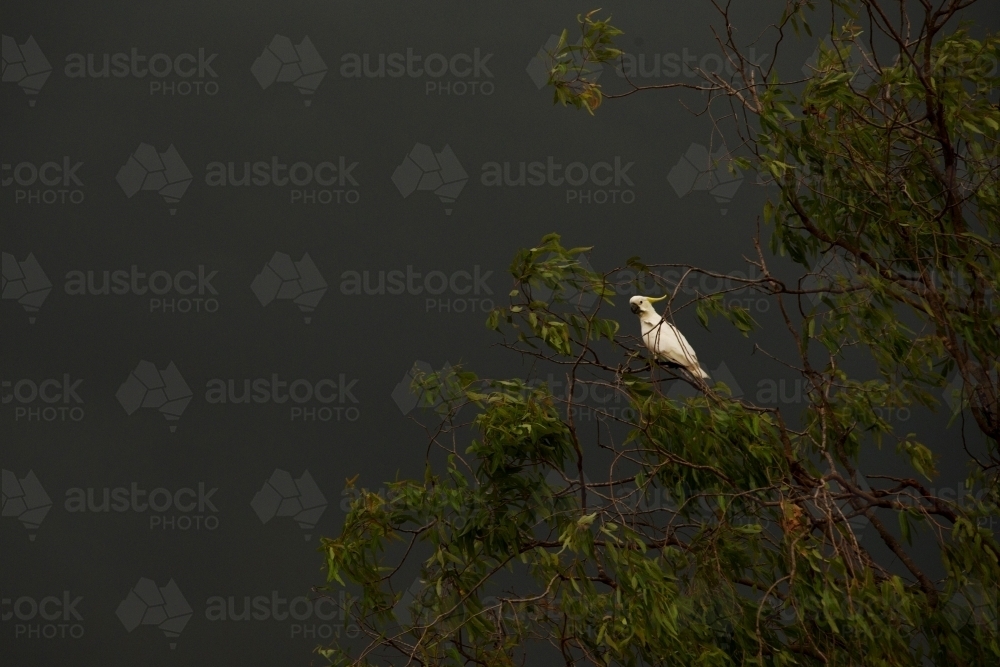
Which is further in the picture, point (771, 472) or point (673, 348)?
point (673, 348)

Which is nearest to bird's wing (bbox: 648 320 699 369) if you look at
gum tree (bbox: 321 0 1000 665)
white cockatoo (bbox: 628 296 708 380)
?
white cockatoo (bbox: 628 296 708 380)

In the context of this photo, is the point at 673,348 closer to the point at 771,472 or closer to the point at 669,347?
the point at 669,347

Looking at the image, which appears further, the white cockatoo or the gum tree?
the white cockatoo

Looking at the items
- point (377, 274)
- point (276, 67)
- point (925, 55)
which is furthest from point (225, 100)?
point (925, 55)

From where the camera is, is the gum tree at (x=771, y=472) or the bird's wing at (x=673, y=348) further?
the bird's wing at (x=673, y=348)

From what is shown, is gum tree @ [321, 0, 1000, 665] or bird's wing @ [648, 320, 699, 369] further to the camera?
bird's wing @ [648, 320, 699, 369]

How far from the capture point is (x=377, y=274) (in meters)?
4.14

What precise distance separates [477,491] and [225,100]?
99.3 inches

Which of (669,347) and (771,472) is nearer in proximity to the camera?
(771,472)

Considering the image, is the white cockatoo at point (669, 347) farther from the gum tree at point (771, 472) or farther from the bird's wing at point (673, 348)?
the gum tree at point (771, 472)

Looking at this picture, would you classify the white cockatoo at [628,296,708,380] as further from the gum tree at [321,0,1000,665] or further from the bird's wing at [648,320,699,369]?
the gum tree at [321,0,1000,665]

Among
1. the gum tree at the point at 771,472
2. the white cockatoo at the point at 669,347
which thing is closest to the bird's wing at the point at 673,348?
the white cockatoo at the point at 669,347

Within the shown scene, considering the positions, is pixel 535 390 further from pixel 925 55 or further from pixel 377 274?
pixel 377 274

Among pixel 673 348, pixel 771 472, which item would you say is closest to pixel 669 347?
pixel 673 348
